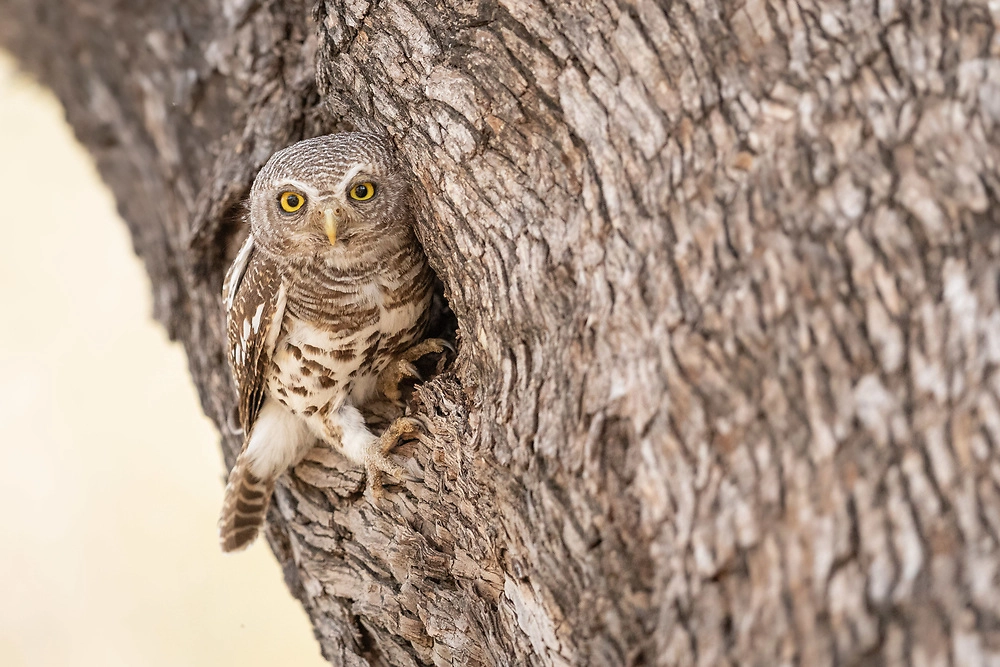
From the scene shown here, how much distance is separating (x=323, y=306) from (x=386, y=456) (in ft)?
2.24

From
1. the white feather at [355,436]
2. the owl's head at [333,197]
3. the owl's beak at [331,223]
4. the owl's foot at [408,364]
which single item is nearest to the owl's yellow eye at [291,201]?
the owl's head at [333,197]

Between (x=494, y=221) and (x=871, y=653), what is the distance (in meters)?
1.44

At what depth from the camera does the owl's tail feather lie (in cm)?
365

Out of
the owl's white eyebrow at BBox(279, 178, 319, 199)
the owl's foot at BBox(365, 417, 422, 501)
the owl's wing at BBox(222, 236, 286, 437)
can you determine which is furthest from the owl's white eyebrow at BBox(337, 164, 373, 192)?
the owl's foot at BBox(365, 417, 422, 501)

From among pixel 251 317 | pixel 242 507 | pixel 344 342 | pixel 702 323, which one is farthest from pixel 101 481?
pixel 702 323

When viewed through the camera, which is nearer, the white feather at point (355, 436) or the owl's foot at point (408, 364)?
the white feather at point (355, 436)

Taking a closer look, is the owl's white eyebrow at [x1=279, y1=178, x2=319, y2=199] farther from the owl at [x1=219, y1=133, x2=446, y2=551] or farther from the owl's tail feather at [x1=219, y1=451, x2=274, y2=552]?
the owl's tail feather at [x1=219, y1=451, x2=274, y2=552]

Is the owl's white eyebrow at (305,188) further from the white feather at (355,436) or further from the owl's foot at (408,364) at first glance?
the white feather at (355,436)

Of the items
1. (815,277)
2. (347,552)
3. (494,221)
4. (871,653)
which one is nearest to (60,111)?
(347,552)

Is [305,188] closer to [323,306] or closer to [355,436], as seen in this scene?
[323,306]

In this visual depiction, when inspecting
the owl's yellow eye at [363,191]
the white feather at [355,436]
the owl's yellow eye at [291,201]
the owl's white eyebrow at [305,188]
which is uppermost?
the owl's yellow eye at [363,191]

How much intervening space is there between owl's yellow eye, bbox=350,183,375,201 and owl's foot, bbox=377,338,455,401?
632mm

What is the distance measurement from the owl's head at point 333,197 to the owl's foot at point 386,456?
719 mm

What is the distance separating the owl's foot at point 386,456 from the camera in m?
3.11
